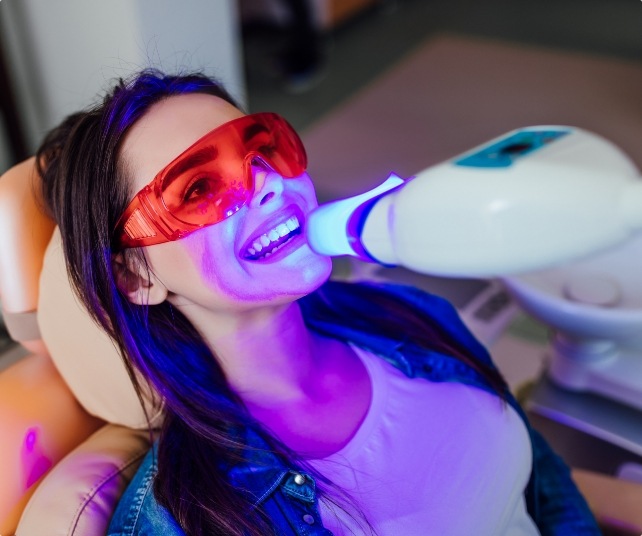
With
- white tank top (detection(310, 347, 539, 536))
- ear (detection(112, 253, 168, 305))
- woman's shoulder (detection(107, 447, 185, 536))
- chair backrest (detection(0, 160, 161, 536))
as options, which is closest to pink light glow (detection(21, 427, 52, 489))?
chair backrest (detection(0, 160, 161, 536))

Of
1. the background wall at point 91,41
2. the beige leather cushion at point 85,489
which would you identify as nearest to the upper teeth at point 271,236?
the beige leather cushion at point 85,489

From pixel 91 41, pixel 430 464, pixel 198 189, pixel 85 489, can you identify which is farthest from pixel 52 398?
pixel 91 41

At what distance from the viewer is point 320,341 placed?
971 mm

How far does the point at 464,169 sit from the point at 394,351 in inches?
17.4

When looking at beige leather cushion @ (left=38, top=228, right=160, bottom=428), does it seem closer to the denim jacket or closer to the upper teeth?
the denim jacket

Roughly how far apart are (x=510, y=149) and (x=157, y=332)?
0.50m

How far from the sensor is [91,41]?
1871mm

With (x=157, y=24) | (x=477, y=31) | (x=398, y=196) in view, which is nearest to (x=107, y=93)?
(x=398, y=196)

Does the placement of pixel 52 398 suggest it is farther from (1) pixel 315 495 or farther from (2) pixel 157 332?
(1) pixel 315 495

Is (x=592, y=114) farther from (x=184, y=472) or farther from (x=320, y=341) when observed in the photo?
(x=184, y=472)

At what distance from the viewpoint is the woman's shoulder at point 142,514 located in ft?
2.52

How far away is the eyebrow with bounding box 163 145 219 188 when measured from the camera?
740mm

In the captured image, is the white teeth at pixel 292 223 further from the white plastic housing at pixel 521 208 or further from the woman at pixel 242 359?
the white plastic housing at pixel 521 208

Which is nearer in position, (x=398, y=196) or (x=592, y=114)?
(x=398, y=196)
